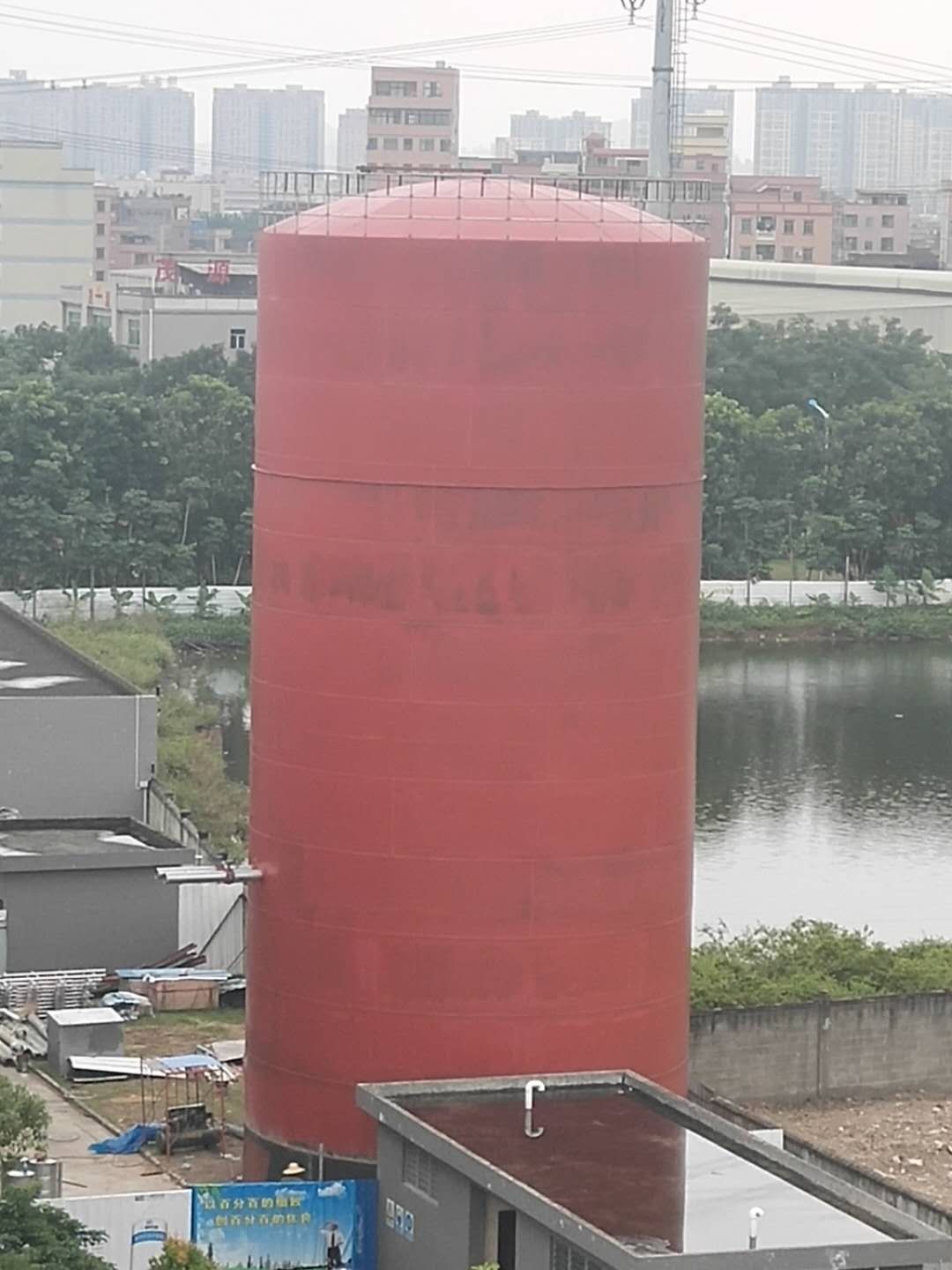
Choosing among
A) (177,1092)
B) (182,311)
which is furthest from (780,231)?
(177,1092)

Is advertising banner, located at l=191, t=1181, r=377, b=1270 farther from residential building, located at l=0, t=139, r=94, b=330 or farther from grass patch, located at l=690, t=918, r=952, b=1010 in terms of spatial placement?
residential building, located at l=0, t=139, r=94, b=330

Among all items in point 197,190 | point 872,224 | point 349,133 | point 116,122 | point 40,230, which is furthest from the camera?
point 116,122

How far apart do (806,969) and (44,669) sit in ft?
23.5

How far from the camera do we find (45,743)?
745 inches

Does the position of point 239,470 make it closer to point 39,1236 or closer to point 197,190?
point 39,1236

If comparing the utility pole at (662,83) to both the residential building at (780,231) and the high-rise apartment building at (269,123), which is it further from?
the high-rise apartment building at (269,123)

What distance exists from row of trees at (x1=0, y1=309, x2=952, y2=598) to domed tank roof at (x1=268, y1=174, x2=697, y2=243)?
25798mm

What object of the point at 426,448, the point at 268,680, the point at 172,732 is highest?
the point at 426,448

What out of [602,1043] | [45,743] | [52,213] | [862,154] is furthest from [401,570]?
[862,154]

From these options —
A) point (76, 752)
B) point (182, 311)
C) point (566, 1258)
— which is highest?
point (182, 311)

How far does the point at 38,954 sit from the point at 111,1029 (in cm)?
224

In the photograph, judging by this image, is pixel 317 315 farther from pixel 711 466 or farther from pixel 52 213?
pixel 52 213

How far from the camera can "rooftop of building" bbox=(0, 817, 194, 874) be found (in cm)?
1619

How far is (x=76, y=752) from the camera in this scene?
19.0m
